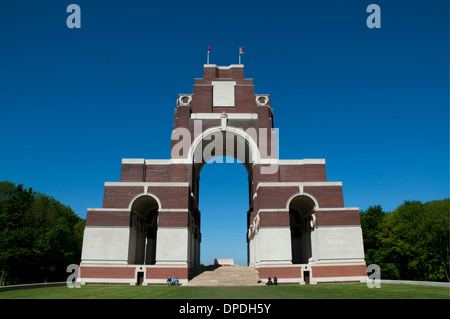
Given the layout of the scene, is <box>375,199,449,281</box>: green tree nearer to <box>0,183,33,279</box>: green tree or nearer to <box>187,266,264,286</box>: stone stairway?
<box>187,266,264,286</box>: stone stairway

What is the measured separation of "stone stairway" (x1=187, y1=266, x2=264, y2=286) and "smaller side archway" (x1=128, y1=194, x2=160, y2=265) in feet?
22.5

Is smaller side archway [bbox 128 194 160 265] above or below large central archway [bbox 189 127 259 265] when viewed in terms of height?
below

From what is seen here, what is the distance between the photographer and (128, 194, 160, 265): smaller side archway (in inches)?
1318

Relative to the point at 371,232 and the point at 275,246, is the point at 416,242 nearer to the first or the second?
the point at 371,232

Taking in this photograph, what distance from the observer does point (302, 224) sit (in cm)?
3931

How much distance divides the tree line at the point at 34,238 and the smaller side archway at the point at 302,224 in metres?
31.0

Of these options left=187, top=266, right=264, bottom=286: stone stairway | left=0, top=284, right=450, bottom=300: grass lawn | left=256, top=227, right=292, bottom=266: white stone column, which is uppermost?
left=256, top=227, right=292, bottom=266: white stone column

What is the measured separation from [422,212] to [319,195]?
73.6ft

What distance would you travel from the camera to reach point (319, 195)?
33.0 meters

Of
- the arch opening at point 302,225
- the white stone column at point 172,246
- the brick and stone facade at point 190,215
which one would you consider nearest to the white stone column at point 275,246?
the brick and stone facade at point 190,215

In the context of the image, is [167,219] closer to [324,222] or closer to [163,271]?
[163,271]

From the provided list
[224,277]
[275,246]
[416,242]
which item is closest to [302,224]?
[275,246]

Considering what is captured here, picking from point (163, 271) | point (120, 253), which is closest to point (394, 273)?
point (163, 271)

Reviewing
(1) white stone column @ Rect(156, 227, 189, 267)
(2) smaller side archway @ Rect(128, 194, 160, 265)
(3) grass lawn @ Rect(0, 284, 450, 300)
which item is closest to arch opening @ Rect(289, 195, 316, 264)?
(1) white stone column @ Rect(156, 227, 189, 267)
